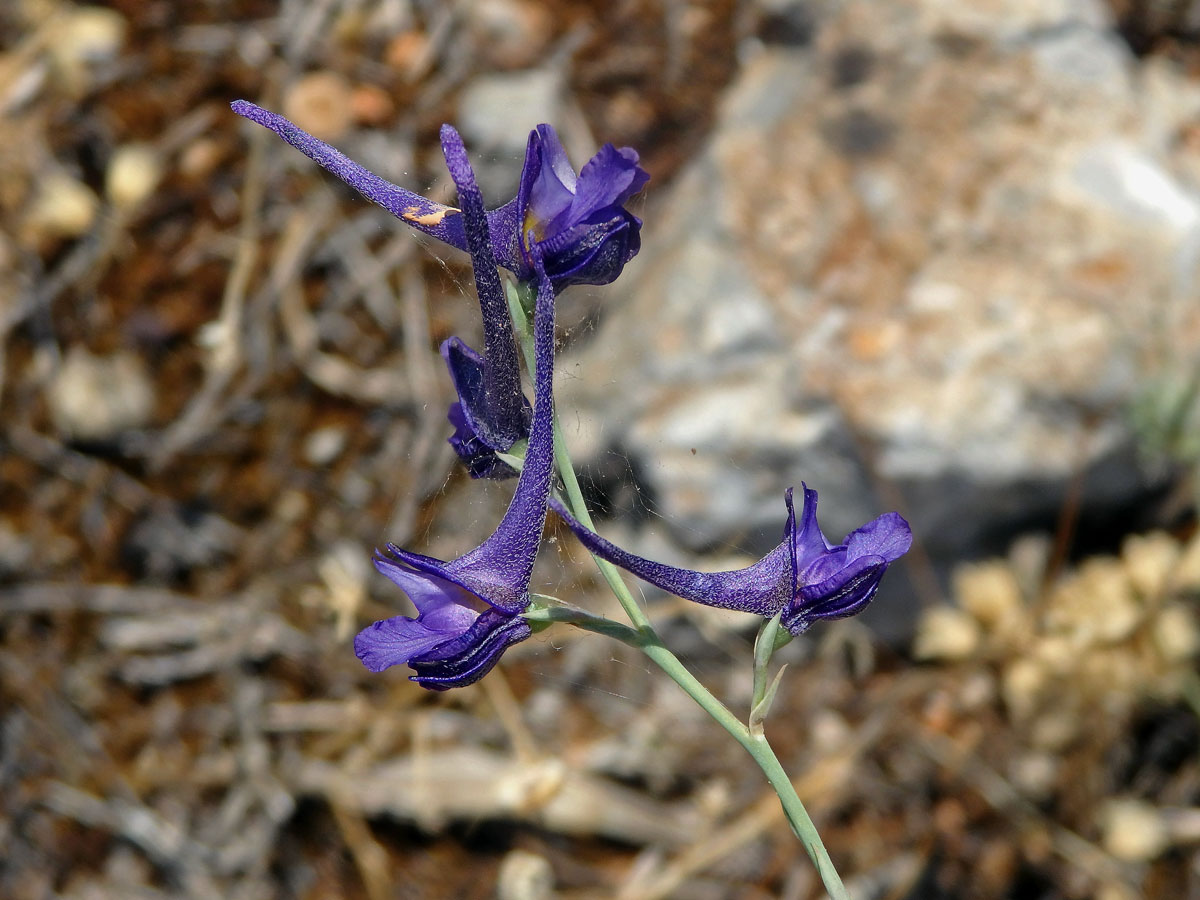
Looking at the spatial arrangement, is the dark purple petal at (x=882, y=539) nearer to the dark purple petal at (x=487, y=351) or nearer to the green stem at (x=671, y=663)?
the green stem at (x=671, y=663)

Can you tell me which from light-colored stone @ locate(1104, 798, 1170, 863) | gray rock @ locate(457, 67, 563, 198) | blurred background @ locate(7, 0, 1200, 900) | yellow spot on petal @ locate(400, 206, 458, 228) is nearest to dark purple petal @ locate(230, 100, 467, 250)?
yellow spot on petal @ locate(400, 206, 458, 228)

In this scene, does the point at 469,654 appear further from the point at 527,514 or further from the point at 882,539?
the point at 882,539

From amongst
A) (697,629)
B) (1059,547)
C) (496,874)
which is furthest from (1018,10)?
(496,874)

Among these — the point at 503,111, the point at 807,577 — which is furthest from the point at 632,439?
the point at 807,577

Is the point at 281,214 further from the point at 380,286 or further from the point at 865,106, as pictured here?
the point at 865,106

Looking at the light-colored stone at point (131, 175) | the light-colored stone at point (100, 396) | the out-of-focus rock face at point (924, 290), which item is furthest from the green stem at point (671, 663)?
the light-colored stone at point (131, 175)

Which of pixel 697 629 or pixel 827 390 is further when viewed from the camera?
pixel 697 629
